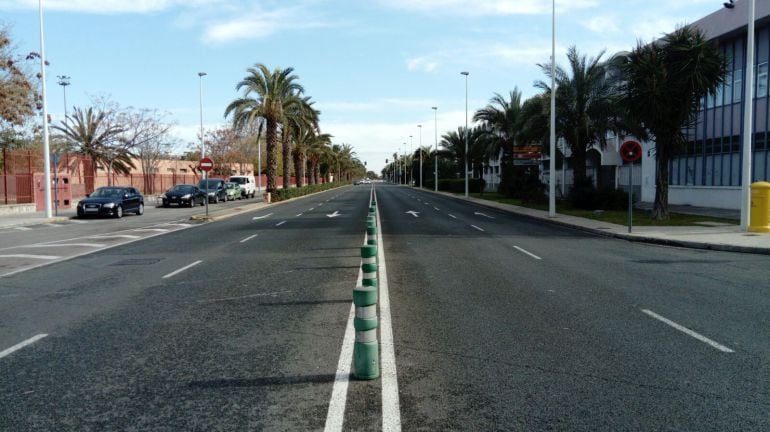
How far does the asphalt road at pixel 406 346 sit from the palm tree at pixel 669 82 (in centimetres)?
1086

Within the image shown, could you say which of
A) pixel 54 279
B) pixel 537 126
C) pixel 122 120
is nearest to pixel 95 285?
pixel 54 279

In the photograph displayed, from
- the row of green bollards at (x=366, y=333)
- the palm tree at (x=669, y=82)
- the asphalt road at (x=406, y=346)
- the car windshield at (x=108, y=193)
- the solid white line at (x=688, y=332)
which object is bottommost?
the solid white line at (x=688, y=332)

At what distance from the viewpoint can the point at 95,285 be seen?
9383 millimetres

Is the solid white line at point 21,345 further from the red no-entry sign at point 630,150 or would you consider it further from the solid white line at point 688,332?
the red no-entry sign at point 630,150

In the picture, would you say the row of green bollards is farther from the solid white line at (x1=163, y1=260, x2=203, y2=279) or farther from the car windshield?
the car windshield

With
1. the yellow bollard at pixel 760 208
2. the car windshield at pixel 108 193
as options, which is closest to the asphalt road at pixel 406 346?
the yellow bollard at pixel 760 208

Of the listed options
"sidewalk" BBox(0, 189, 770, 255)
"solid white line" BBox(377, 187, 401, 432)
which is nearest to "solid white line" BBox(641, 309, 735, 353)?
"solid white line" BBox(377, 187, 401, 432)

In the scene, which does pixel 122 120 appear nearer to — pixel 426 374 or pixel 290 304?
pixel 290 304

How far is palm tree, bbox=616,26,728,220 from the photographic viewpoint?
67.3ft

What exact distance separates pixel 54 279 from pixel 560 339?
8360mm

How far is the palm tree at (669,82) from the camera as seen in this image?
67.3 ft

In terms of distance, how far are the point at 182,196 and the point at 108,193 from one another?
8463 millimetres

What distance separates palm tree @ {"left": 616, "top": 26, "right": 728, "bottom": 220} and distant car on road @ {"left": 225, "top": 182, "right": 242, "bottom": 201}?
105ft

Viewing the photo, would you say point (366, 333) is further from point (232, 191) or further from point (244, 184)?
point (244, 184)
